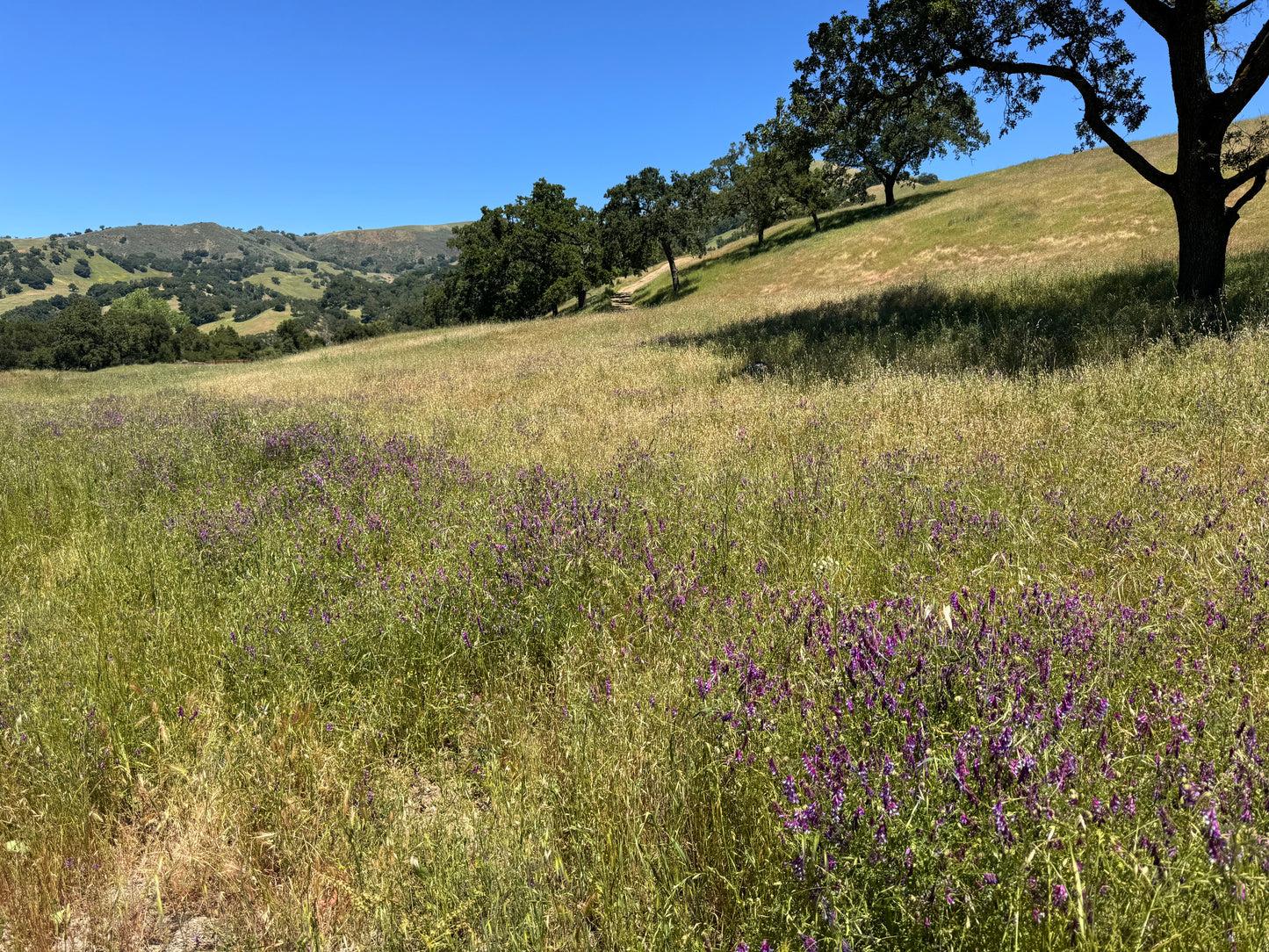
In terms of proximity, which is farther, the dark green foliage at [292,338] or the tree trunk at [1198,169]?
the dark green foliage at [292,338]

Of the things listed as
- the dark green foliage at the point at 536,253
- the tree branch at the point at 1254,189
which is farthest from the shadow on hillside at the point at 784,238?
the tree branch at the point at 1254,189

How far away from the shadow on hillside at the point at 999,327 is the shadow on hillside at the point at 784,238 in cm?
3782

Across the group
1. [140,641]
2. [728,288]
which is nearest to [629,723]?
[140,641]

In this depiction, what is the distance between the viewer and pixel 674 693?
97.2 inches

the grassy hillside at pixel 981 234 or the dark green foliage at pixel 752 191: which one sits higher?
the dark green foliage at pixel 752 191

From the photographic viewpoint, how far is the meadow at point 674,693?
1.56 m

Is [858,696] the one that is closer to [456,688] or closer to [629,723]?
[629,723]

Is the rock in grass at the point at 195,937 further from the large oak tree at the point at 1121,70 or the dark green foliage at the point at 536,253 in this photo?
the dark green foliage at the point at 536,253

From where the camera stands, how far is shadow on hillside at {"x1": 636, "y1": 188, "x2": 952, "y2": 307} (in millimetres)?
53125

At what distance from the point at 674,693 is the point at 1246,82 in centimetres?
1392

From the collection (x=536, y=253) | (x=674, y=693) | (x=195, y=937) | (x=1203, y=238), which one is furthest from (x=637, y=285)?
(x=195, y=937)

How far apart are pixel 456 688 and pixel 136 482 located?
19.2 feet

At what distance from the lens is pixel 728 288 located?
47625 millimetres

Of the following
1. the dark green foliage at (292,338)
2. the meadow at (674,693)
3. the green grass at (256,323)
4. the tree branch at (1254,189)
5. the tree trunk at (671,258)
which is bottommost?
the meadow at (674,693)
